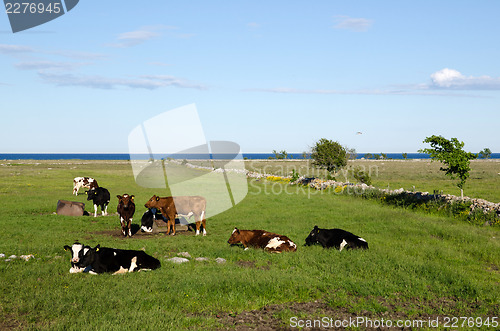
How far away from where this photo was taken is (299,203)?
2950 cm

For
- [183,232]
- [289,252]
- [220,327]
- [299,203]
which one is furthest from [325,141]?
[220,327]

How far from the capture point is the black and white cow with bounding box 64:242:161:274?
1124 cm

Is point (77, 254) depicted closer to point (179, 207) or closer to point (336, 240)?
point (179, 207)

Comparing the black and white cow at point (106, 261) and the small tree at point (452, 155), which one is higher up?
the small tree at point (452, 155)

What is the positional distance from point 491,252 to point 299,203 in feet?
52.5

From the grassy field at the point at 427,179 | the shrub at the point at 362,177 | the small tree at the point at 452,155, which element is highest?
the small tree at the point at 452,155

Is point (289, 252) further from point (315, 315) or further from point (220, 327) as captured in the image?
point (220, 327)

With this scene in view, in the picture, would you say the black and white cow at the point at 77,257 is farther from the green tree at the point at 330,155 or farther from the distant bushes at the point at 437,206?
the green tree at the point at 330,155

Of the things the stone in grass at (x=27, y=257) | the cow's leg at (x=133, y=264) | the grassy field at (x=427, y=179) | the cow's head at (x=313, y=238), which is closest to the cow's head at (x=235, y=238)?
the cow's head at (x=313, y=238)

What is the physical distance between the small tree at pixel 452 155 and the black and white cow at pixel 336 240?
37.5ft

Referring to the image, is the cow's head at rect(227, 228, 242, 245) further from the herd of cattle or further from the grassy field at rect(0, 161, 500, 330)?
the grassy field at rect(0, 161, 500, 330)

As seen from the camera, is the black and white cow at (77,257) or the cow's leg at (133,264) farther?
the cow's leg at (133,264)

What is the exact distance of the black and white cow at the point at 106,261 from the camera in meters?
11.2

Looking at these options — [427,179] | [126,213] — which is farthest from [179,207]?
[427,179]
